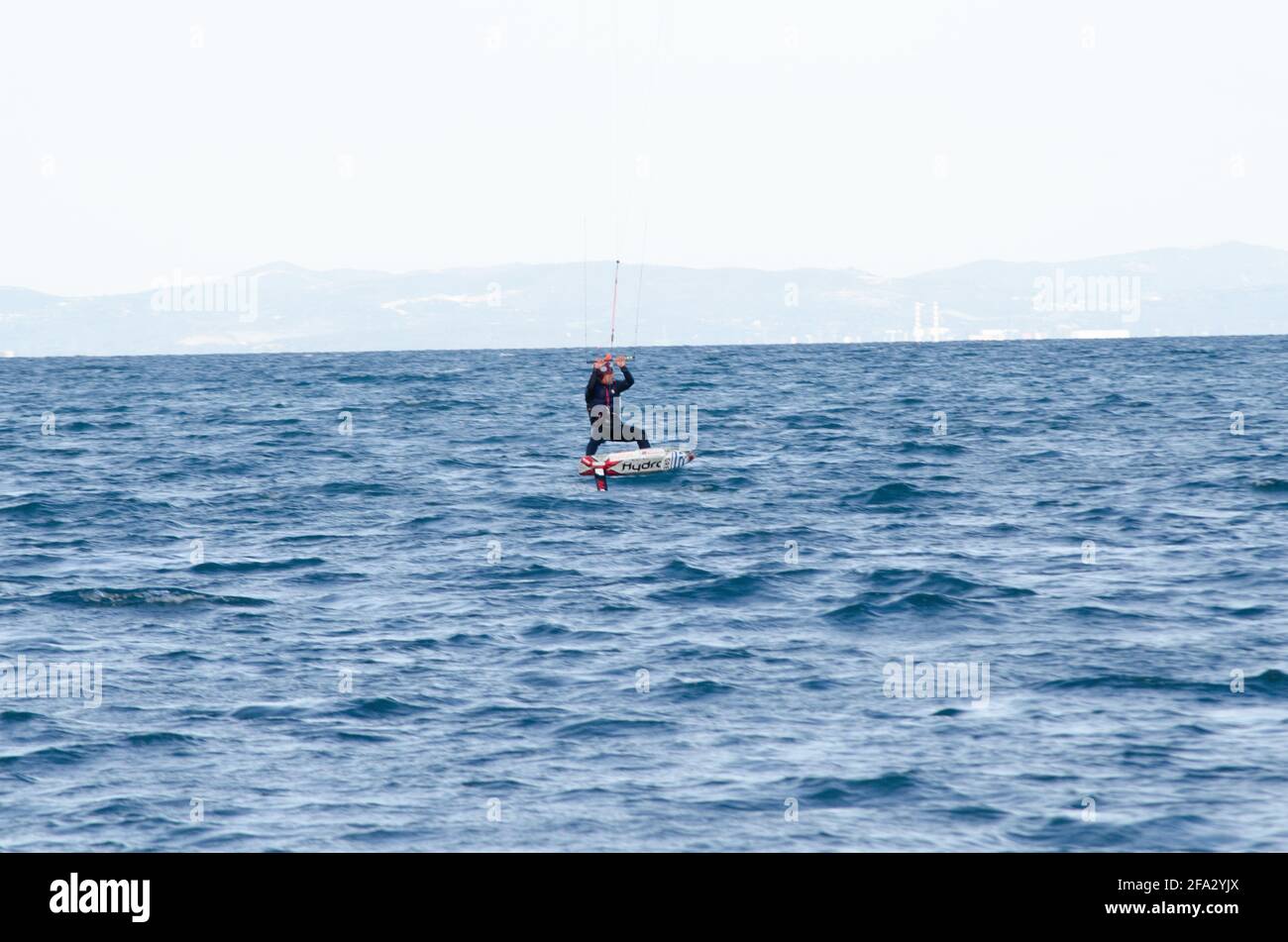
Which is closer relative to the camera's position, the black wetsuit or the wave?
the wave

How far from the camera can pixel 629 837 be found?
426 inches

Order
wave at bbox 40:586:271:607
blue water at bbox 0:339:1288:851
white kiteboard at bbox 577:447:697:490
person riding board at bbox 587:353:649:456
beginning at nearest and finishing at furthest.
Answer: blue water at bbox 0:339:1288:851
wave at bbox 40:586:271:607
person riding board at bbox 587:353:649:456
white kiteboard at bbox 577:447:697:490

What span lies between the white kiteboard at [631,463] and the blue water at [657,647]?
625 mm

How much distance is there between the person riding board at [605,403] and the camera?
29656 millimetres

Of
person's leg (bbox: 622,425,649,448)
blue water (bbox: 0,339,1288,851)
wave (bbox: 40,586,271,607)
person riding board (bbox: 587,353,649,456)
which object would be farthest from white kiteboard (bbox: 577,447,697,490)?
wave (bbox: 40,586,271,607)

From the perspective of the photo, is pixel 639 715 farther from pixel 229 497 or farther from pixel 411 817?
pixel 229 497

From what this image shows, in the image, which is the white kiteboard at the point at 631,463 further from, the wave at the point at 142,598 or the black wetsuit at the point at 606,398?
the wave at the point at 142,598

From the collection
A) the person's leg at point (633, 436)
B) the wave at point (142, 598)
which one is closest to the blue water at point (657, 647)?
the wave at point (142, 598)

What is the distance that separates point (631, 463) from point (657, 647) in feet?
49.5

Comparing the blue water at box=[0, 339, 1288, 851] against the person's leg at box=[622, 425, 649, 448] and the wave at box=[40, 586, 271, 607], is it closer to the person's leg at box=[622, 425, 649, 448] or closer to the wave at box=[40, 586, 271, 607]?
the wave at box=[40, 586, 271, 607]

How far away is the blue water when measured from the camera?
11414mm

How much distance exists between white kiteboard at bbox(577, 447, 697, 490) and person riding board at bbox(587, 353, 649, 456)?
0.36m

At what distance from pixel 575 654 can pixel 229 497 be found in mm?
16706

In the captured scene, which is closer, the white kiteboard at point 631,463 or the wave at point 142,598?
the wave at point 142,598
